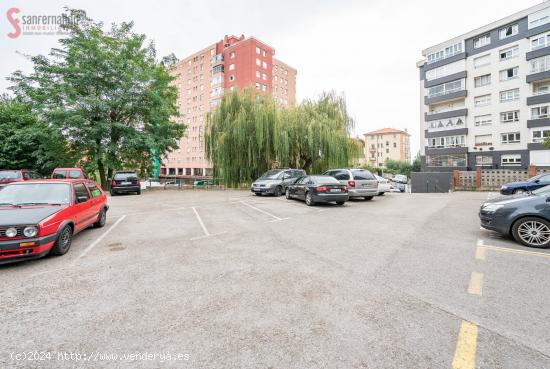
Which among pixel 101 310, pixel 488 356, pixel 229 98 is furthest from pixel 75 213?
pixel 229 98

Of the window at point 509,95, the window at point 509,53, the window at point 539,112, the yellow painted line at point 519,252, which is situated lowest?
the yellow painted line at point 519,252

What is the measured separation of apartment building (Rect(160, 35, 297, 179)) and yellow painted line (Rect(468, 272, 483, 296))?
53373 millimetres

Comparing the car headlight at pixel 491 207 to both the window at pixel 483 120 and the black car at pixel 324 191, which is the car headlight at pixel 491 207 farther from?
the window at pixel 483 120

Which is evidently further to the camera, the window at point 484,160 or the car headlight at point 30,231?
the window at point 484,160

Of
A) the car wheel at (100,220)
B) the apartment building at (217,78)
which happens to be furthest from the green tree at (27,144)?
the apartment building at (217,78)

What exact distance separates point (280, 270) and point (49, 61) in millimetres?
27002

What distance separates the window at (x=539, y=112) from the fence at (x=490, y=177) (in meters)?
14.4

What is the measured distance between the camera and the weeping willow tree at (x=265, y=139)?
62.5ft

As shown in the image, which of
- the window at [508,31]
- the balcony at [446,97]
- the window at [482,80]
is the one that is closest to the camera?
the window at [508,31]

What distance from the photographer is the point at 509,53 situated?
3219 centimetres

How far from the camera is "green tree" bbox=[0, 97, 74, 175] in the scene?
20922mm

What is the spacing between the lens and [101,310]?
2.97 meters

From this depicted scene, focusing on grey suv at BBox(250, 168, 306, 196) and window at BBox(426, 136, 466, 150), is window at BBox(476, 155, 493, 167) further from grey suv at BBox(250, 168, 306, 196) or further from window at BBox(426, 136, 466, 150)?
grey suv at BBox(250, 168, 306, 196)

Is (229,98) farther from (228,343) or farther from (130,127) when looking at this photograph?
(228,343)
